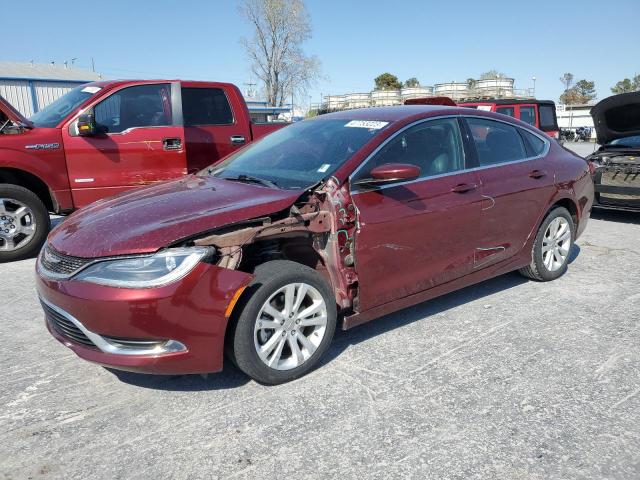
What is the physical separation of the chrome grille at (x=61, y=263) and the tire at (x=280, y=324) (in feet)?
2.76

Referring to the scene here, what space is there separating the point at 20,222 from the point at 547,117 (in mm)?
12279

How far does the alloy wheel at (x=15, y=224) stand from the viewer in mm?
5555

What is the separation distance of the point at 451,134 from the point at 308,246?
151 centimetres

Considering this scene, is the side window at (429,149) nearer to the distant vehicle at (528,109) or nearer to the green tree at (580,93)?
the distant vehicle at (528,109)

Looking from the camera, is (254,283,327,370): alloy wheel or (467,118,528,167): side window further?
(467,118,528,167): side window

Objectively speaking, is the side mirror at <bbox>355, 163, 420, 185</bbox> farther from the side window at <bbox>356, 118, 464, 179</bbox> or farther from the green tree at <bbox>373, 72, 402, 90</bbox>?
the green tree at <bbox>373, 72, 402, 90</bbox>

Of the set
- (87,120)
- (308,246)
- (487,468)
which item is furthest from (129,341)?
(87,120)

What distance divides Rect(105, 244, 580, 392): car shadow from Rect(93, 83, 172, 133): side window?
3.69 meters

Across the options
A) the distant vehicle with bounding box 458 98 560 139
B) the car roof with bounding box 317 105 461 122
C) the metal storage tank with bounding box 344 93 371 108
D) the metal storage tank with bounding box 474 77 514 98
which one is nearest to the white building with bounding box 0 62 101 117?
the metal storage tank with bounding box 344 93 371 108

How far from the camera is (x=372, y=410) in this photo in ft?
9.03

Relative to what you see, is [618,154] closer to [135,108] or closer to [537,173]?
[537,173]

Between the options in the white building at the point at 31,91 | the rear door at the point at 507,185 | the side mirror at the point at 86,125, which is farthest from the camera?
the white building at the point at 31,91

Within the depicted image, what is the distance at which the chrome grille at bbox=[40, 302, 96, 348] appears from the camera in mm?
2709

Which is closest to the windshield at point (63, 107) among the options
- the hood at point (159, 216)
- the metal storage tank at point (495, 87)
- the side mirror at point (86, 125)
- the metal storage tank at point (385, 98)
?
the side mirror at point (86, 125)
